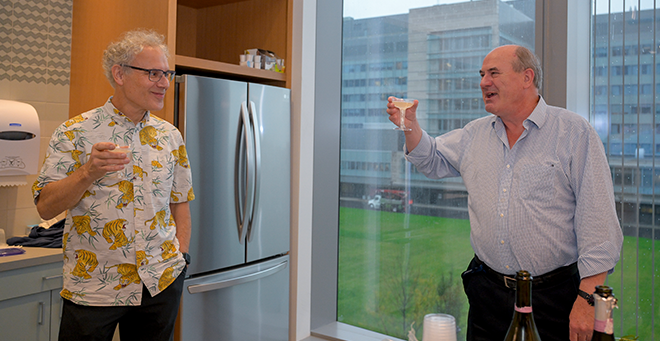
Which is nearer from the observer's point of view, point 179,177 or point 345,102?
point 179,177

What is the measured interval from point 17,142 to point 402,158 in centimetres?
214

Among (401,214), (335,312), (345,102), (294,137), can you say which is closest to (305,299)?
(335,312)

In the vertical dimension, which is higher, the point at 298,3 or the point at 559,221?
the point at 298,3

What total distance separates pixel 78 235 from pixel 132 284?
0.25 m

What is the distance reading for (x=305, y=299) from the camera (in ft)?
10.6

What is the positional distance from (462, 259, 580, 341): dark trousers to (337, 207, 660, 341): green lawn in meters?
1.11

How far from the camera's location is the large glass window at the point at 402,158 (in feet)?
9.54

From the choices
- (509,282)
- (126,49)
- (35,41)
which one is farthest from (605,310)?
(35,41)

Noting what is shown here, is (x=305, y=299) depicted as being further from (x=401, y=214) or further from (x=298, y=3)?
(x=298, y=3)

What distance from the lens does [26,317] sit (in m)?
2.30

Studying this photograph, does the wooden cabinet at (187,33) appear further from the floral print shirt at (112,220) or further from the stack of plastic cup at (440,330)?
the stack of plastic cup at (440,330)

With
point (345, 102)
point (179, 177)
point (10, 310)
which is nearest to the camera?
point (179, 177)

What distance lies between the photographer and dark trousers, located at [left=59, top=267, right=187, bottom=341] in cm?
171

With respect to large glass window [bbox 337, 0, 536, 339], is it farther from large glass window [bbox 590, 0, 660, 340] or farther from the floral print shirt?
the floral print shirt
